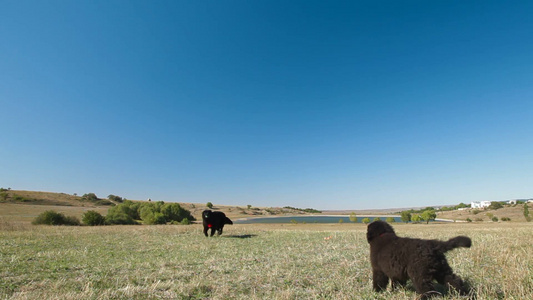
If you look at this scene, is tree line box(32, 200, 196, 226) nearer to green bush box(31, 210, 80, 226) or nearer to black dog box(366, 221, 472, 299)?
green bush box(31, 210, 80, 226)

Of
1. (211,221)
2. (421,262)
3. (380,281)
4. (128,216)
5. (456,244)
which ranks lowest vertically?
(128,216)

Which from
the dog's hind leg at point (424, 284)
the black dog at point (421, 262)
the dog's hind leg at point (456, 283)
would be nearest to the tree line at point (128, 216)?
the black dog at point (421, 262)

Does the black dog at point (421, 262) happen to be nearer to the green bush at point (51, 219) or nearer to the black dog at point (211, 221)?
the black dog at point (211, 221)

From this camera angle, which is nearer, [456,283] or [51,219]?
[456,283]

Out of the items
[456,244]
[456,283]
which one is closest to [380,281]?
[456,283]

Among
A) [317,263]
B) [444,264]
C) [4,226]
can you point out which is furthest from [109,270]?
[4,226]

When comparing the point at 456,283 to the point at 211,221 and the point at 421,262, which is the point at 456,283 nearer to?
the point at 421,262

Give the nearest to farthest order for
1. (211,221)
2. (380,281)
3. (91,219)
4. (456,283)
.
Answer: (456,283)
(380,281)
(211,221)
(91,219)

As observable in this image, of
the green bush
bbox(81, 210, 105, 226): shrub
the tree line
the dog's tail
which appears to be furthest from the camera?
bbox(81, 210, 105, 226): shrub

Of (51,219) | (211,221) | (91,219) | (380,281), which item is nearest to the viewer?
(380,281)

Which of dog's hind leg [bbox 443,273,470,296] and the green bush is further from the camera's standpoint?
the green bush

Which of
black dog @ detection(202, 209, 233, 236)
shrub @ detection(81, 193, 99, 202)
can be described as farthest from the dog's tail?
shrub @ detection(81, 193, 99, 202)

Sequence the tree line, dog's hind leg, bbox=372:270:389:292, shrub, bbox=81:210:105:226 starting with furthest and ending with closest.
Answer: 1. shrub, bbox=81:210:105:226
2. the tree line
3. dog's hind leg, bbox=372:270:389:292

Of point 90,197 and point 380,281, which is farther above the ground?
point 380,281
